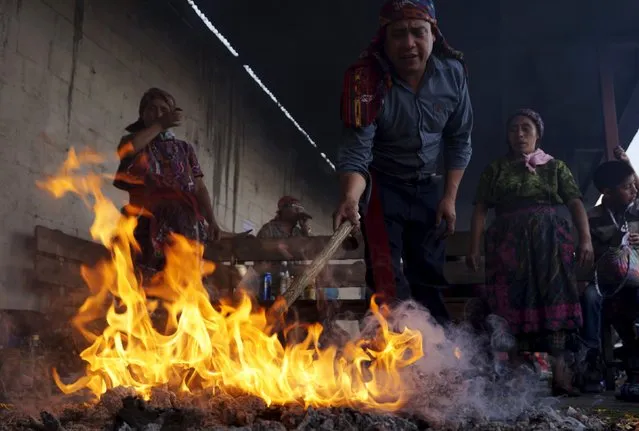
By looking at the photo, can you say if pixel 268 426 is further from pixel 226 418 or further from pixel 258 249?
pixel 258 249

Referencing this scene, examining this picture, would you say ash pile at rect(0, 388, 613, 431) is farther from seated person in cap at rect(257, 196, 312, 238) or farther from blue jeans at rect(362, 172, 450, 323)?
seated person in cap at rect(257, 196, 312, 238)

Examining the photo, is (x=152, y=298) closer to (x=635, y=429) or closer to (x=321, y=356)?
(x=321, y=356)

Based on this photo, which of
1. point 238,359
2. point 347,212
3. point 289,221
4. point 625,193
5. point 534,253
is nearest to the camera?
point 238,359

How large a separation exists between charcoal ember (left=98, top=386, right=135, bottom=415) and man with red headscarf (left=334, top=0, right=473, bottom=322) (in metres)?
1.34

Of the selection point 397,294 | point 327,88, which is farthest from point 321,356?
point 327,88

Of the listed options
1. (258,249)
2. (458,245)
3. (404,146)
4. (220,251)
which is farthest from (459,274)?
(404,146)

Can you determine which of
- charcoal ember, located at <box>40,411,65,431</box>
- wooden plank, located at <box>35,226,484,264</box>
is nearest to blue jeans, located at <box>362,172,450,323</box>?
charcoal ember, located at <box>40,411,65,431</box>

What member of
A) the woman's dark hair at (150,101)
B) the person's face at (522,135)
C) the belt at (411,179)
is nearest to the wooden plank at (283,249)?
the woman's dark hair at (150,101)

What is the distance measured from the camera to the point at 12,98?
5.14 metres

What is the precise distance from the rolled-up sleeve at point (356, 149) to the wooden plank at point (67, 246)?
10.4 feet

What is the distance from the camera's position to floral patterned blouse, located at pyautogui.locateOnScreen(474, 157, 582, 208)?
4.57 m

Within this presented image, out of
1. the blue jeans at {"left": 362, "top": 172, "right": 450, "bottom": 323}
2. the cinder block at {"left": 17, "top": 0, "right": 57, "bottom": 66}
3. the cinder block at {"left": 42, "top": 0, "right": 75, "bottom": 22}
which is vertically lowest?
the blue jeans at {"left": 362, "top": 172, "right": 450, "bottom": 323}

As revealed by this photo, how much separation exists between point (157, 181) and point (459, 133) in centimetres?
243

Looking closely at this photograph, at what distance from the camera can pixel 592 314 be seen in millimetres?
5020
